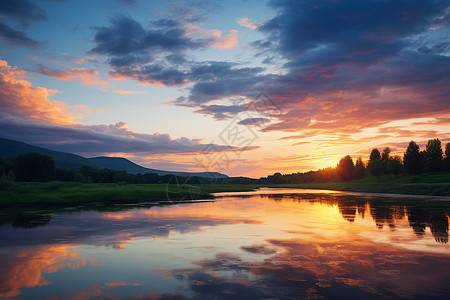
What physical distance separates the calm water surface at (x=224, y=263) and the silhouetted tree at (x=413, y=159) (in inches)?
4622

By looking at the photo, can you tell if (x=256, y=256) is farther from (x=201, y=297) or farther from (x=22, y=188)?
(x=22, y=188)

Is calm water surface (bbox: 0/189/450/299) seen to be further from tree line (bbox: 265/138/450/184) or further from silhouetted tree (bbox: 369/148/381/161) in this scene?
silhouetted tree (bbox: 369/148/381/161)

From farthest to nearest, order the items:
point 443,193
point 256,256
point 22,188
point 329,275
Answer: point 443,193 → point 22,188 → point 256,256 → point 329,275

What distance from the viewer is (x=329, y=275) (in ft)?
43.4

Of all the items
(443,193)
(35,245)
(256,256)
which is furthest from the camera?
(443,193)

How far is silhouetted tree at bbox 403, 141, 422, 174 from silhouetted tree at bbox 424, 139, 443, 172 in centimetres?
337

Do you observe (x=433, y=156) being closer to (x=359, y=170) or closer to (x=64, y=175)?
(x=359, y=170)

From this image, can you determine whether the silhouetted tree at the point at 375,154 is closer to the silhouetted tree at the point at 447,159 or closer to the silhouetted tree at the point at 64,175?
the silhouetted tree at the point at 447,159

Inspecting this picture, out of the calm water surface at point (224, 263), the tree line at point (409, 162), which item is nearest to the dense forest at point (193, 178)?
the tree line at point (409, 162)

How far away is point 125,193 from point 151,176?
336 ft

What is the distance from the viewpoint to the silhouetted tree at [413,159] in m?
125

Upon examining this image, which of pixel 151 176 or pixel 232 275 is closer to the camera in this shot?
pixel 232 275

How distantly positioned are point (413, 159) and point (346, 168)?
52.3m

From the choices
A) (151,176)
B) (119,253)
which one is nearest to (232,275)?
(119,253)
